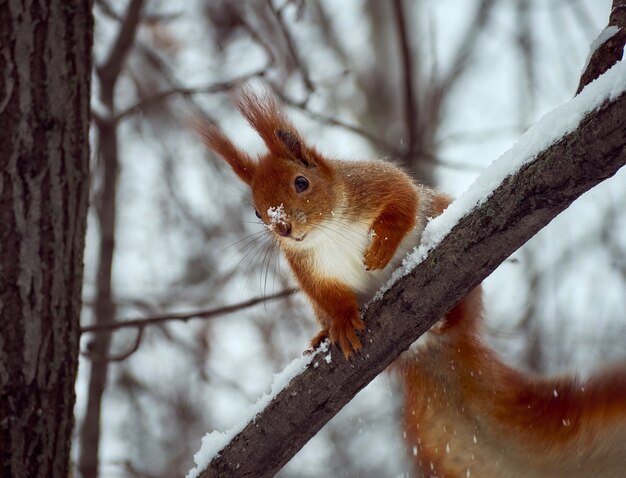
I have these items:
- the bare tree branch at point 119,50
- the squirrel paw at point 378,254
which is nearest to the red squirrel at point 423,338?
the squirrel paw at point 378,254

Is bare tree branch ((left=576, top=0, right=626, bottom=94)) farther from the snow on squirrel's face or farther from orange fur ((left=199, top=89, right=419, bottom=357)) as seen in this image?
the snow on squirrel's face

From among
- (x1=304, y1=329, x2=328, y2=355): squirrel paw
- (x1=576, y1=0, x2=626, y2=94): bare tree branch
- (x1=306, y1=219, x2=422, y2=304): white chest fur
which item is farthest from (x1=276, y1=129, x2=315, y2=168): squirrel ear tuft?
(x1=576, y1=0, x2=626, y2=94): bare tree branch

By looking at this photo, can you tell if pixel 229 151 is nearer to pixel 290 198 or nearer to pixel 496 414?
pixel 290 198

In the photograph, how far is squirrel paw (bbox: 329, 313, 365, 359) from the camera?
167 cm

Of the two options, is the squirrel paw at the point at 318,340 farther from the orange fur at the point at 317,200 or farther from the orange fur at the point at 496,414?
the orange fur at the point at 496,414

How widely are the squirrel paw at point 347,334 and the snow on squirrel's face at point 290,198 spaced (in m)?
0.36

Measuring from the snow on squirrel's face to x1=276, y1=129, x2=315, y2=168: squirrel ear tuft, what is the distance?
0.13ft

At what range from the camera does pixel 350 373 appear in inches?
64.1

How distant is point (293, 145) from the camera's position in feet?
7.61

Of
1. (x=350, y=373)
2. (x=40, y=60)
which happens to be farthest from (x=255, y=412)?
(x=40, y=60)

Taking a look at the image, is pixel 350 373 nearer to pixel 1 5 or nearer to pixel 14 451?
pixel 14 451

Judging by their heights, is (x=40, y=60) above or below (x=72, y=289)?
above

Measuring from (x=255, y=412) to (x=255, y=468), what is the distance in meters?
0.12

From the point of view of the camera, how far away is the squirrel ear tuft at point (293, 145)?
231cm
